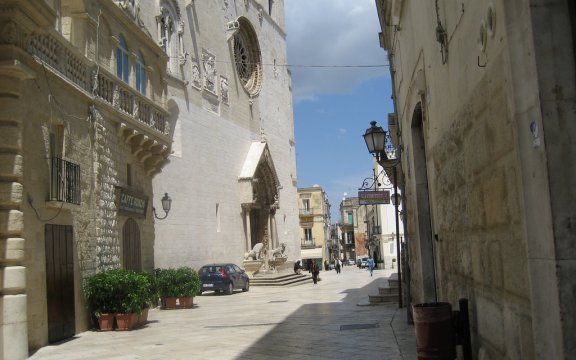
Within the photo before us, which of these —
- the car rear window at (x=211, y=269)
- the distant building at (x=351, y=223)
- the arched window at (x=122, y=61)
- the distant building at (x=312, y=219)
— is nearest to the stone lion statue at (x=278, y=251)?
the car rear window at (x=211, y=269)

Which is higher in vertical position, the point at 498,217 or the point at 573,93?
Answer: the point at 573,93

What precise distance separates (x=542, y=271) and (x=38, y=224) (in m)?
9.07

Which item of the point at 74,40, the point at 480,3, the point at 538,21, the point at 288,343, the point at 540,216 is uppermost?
the point at 74,40

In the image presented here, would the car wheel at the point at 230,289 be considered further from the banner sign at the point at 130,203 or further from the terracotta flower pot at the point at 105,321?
the terracotta flower pot at the point at 105,321

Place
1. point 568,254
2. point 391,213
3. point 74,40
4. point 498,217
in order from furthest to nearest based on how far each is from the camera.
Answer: point 391,213
point 74,40
point 498,217
point 568,254

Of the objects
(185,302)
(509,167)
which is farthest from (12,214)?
(185,302)

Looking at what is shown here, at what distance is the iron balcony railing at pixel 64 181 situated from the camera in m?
11.0

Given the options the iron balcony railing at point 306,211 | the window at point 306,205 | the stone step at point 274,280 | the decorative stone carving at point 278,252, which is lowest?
the stone step at point 274,280

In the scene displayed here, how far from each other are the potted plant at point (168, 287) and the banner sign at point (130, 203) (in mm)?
2656

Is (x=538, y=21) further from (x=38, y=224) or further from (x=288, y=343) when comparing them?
(x=38, y=224)

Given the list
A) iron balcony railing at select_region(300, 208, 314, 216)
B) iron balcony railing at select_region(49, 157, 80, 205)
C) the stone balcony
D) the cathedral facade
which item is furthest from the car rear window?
iron balcony railing at select_region(300, 208, 314, 216)

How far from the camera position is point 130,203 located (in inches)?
604

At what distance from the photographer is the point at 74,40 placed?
13.3 metres

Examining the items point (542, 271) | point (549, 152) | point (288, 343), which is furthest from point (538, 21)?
point (288, 343)
